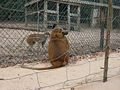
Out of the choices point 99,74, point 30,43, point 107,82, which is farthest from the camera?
point 30,43

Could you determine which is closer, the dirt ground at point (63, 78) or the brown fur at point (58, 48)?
the dirt ground at point (63, 78)

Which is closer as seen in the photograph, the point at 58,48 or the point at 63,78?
the point at 63,78

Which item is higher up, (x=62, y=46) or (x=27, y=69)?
(x=62, y=46)

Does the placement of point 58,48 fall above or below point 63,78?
above

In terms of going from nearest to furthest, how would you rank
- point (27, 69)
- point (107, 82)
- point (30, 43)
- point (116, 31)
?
1. point (107, 82)
2. point (27, 69)
3. point (30, 43)
4. point (116, 31)

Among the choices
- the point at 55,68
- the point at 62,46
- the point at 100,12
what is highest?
the point at 100,12

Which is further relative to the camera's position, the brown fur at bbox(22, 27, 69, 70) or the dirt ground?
the brown fur at bbox(22, 27, 69, 70)

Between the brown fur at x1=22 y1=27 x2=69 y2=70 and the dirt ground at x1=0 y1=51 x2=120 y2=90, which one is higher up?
the brown fur at x1=22 y1=27 x2=69 y2=70

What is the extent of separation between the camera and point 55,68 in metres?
3.01

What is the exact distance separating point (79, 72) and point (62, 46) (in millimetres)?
597

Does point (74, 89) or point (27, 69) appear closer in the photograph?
point (74, 89)

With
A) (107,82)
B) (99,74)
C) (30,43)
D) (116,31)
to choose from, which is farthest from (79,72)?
(116,31)

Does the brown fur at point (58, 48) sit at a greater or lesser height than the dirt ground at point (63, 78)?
greater

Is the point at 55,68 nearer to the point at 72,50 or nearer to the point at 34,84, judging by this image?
Result: the point at 34,84
